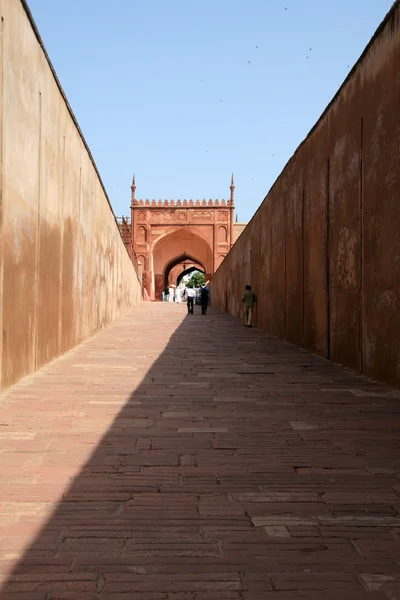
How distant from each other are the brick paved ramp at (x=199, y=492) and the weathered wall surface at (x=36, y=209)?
0.72m

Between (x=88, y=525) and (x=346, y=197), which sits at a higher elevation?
(x=346, y=197)

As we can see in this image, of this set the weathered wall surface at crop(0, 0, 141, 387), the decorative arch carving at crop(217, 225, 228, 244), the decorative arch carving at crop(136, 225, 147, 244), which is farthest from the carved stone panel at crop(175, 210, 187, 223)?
the weathered wall surface at crop(0, 0, 141, 387)

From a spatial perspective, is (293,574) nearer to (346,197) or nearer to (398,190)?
(398,190)

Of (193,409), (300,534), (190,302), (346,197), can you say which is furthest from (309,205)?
(190,302)

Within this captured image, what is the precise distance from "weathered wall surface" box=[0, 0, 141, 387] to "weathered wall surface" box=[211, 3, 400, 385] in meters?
3.37

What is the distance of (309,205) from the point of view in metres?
8.41

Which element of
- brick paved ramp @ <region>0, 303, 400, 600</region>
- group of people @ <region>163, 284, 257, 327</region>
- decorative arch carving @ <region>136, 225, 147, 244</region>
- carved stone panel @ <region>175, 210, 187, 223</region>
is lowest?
brick paved ramp @ <region>0, 303, 400, 600</region>

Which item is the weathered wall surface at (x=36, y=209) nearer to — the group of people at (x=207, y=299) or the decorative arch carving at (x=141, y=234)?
the group of people at (x=207, y=299)

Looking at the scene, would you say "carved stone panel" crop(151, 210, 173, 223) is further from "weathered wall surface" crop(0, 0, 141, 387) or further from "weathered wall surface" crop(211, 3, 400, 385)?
"weathered wall surface" crop(0, 0, 141, 387)

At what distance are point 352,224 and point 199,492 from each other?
4381mm

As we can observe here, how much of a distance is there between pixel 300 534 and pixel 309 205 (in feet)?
22.4

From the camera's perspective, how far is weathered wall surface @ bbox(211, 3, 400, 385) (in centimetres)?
513

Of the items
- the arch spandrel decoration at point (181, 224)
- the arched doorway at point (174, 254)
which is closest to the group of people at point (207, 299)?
the arch spandrel decoration at point (181, 224)

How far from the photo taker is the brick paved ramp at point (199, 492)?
1806 millimetres
